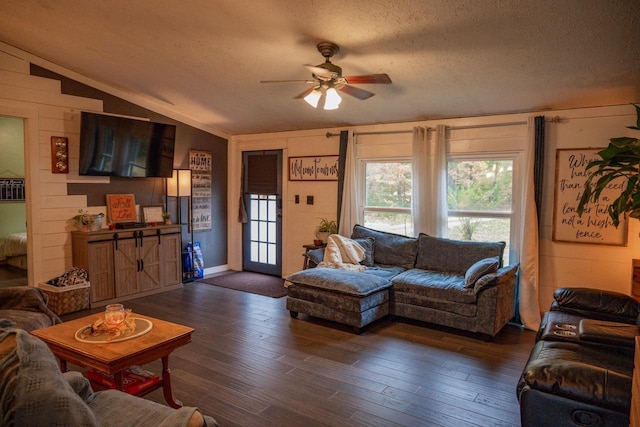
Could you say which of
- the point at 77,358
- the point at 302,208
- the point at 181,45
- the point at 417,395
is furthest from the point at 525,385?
the point at 302,208

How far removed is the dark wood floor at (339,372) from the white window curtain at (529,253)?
21 centimetres

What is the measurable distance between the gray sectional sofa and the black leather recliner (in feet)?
3.41

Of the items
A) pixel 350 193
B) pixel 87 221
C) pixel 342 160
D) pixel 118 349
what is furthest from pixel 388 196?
pixel 118 349

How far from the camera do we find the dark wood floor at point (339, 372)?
2.63 metres

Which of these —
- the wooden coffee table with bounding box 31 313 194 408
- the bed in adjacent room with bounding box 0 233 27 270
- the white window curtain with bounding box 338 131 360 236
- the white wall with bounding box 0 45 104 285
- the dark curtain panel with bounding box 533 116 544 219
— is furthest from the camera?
the bed in adjacent room with bounding box 0 233 27 270

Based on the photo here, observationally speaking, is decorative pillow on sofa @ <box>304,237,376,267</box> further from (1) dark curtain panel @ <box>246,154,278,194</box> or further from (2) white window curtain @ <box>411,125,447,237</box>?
(1) dark curtain panel @ <box>246,154,278,194</box>

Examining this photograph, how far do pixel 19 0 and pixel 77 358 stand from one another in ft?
9.66

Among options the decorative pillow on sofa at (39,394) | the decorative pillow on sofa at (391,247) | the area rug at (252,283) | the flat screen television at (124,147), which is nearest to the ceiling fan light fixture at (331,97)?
the decorative pillow on sofa at (391,247)

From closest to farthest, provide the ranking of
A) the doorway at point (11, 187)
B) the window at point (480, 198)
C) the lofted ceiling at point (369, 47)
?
Answer: the lofted ceiling at point (369, 47)
the window at point (480, 198)
the doorway at point (11, 187)

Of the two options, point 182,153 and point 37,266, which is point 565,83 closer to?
point 182,153

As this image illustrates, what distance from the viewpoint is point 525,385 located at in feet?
6.47

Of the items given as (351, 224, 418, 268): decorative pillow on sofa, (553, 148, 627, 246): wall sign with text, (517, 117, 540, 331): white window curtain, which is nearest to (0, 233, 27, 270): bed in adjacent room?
(351, 224, 418, 268): decorative pillow on sofa

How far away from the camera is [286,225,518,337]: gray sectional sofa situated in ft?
12.8

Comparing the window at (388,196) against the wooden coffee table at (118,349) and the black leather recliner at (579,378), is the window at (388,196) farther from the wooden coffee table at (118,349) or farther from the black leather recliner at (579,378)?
the wooden coffee table at (118,349)
